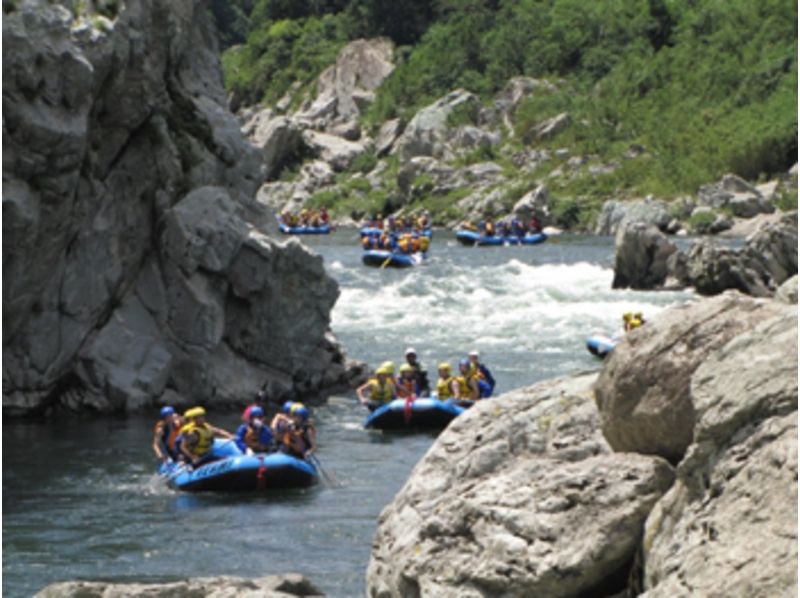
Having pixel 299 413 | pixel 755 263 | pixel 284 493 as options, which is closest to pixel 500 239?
pixel 755 263

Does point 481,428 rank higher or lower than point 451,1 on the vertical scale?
lower

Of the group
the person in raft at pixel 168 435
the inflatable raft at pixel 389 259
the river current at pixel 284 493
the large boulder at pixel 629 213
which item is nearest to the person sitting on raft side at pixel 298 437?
the river current at pixel 284 493

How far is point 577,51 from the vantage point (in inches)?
3848

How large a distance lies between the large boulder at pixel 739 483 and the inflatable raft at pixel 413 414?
61.4 feet

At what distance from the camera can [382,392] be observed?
96.5ft

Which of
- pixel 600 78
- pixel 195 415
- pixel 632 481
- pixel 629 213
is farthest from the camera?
pixel 600 78

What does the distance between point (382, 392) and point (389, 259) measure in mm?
25131

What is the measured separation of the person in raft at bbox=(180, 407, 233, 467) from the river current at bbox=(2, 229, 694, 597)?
2.28 ft

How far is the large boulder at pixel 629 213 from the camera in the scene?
66938mm

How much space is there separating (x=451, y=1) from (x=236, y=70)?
2126cm

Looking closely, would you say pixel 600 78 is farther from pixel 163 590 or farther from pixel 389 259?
pixel 163 590

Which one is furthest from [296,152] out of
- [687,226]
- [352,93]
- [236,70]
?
[687,226]

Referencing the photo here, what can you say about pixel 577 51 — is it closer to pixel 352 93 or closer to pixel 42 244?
pixel 352 93

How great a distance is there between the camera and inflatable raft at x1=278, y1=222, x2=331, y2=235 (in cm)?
7425
